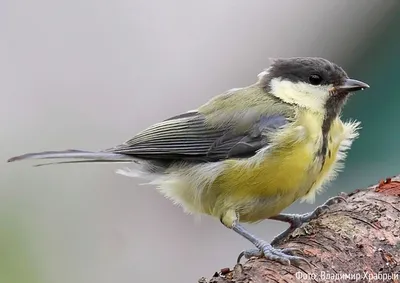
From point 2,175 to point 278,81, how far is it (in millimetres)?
2225

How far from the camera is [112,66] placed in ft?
16.7

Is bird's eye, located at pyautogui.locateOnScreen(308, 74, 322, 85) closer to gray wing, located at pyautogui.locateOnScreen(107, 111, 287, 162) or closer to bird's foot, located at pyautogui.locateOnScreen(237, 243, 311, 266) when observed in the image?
gray wing, located at pyautogui.locateOnScreen(107, 111, 287, 162)

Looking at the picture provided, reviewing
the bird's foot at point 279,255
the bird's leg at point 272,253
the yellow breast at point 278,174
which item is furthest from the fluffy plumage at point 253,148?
the bird's foot at point 279,255

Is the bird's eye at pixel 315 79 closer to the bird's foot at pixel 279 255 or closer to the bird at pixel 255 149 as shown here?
the bird at pixel 255 149

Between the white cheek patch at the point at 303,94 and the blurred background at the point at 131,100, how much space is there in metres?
1.25

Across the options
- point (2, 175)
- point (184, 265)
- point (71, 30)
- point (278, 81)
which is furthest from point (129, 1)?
point (278, 81)

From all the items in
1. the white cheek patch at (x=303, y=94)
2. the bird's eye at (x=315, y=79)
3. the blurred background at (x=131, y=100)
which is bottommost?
the blurred background at (x=131, y=100)

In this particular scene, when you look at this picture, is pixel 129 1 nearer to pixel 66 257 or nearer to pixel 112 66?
pixel 112 66

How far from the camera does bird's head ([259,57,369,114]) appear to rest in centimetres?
223

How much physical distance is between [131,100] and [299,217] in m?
2.86

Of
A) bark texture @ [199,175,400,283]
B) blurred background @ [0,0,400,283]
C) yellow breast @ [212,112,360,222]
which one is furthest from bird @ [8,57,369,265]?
blurred background @ [0,0,400,283]

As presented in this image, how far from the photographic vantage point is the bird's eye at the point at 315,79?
2.25m

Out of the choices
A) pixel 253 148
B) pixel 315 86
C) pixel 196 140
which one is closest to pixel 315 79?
pixel 315 86

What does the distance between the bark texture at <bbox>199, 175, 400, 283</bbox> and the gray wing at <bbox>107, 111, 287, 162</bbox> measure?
1.25 ft
